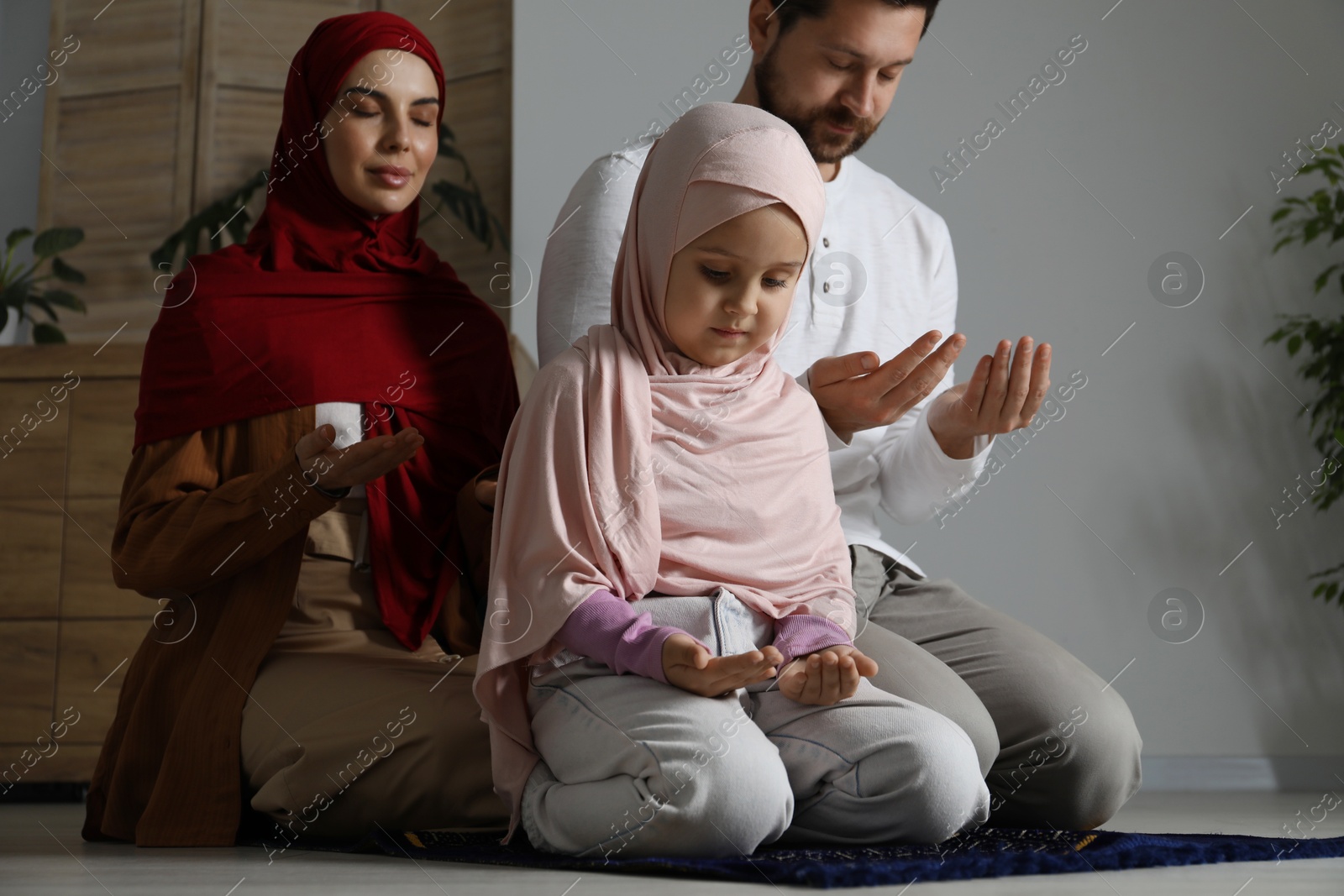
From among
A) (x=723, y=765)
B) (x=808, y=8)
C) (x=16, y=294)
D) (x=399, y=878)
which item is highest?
(x=808, y=8)

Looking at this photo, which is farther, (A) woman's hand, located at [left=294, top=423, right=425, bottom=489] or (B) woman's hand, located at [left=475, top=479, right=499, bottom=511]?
(B) woman's hand, located at [left=475, top=479, right=499, bottom=511]

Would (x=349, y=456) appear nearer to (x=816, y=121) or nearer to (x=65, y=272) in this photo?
(x=816, y=121)

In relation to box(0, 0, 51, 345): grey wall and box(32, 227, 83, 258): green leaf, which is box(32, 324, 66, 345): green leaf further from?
box(0, 0, 51, 345): grey wall

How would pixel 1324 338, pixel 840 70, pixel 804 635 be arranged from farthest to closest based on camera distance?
pixel 1324 338 < pixel 840 70 < pixel 804 635

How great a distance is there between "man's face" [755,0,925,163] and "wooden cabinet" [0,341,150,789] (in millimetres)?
1531

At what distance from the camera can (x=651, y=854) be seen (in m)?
1.13

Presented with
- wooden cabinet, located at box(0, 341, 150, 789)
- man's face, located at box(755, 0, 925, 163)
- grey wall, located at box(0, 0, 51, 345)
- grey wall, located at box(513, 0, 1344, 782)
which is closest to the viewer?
man's face, located at box(755, 0, 925, 163)

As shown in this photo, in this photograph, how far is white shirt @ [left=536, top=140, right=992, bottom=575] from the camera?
5.50 feet

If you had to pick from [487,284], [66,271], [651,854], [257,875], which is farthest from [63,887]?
[66,271]

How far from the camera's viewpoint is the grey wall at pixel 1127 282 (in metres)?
2.79

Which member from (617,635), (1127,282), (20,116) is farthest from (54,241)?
(1127,282)

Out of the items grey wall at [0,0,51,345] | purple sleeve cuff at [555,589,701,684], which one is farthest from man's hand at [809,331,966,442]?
grey wall at [0,0,51,345]

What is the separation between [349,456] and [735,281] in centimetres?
49

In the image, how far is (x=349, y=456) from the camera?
1342mm
